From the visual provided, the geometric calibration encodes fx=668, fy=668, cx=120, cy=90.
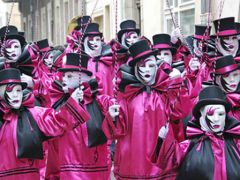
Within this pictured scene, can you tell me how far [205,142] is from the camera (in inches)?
217

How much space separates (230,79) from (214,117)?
1127 millimetres

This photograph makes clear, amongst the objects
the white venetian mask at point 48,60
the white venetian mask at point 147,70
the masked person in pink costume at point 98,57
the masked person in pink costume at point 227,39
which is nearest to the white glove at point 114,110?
the white venetian mask at point 147,70

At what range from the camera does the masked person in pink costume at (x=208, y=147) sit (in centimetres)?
542

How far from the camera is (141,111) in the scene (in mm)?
6344

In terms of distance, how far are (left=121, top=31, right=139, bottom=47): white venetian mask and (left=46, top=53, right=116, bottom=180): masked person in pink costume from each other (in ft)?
8.75

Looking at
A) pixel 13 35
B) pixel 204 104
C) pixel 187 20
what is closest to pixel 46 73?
pixel 13 35

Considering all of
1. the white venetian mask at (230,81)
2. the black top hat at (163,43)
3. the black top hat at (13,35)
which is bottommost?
the white venetian mask at (230,81)

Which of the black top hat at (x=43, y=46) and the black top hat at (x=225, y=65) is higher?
the black top hat at (x=43, y=46)

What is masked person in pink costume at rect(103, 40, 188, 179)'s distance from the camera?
6.33m

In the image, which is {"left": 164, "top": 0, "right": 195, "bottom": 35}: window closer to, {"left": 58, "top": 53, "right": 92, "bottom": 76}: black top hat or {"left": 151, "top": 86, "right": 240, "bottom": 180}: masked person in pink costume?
{"left": 58, "top": 53, "right": 92, "bottom": 76}: black top hat

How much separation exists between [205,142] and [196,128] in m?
0.14

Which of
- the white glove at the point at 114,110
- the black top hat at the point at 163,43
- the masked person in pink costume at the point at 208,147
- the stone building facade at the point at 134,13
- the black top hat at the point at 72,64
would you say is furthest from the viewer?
the stone building facade at the point at 134,13

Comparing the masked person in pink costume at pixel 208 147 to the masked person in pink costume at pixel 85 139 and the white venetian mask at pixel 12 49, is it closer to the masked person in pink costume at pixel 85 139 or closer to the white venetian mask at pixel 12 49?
the masked person in pink costume at pixel 85 139

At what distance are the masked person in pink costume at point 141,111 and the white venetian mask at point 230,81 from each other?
445mm
